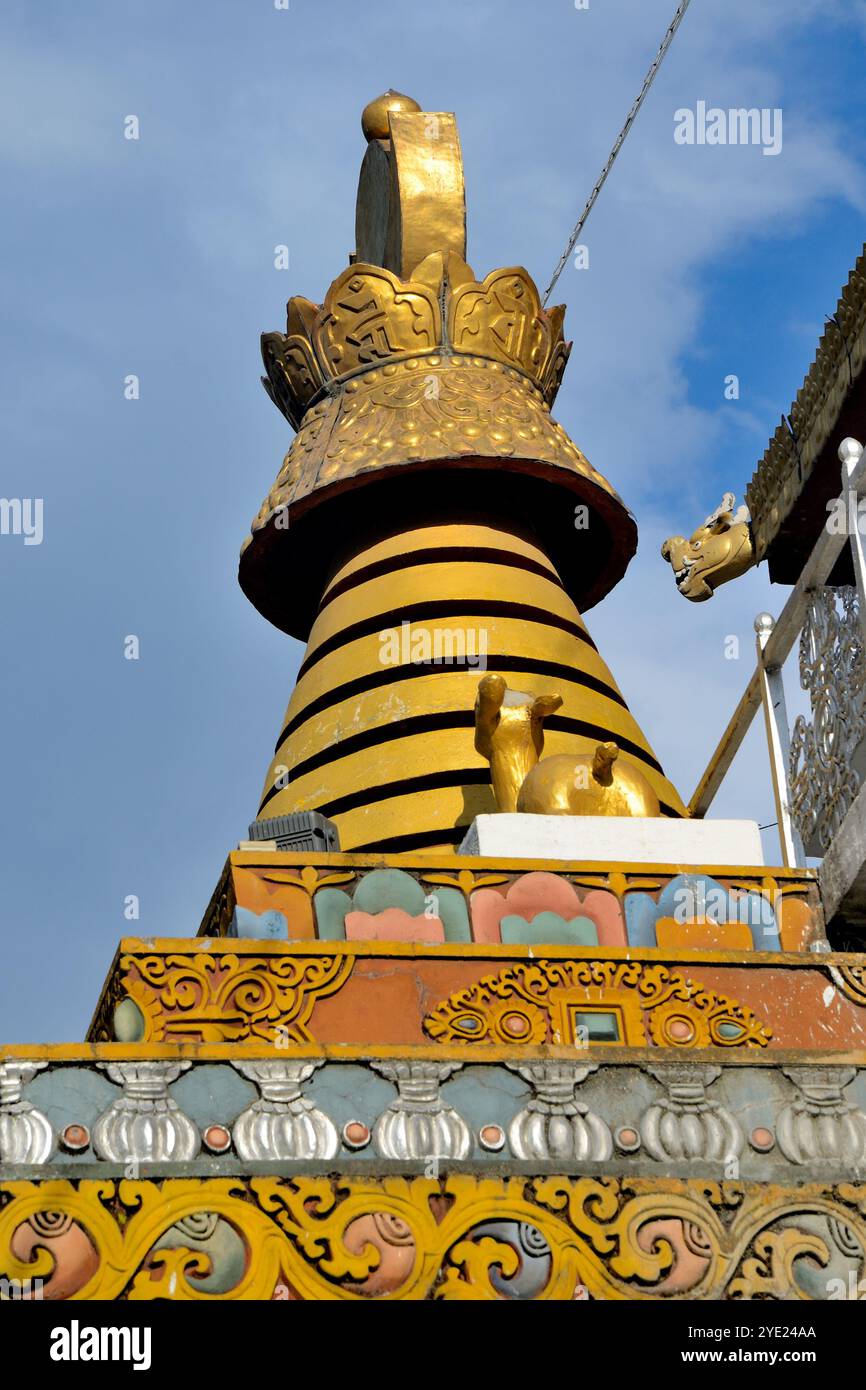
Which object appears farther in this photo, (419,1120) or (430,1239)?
(419,1120)

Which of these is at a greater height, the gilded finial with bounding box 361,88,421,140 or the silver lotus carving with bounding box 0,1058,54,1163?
the gilded finial with bounding box 361,88,421,140

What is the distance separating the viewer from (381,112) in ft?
47.5

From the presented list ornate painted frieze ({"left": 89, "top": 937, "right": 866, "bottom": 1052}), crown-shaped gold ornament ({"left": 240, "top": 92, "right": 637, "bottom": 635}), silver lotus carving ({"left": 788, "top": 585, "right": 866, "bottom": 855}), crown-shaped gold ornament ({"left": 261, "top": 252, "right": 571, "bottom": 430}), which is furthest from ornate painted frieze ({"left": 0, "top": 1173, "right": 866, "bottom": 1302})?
crown-shaped gold ornament ({"left": 261, "top": 252, "right": 571, "bottom": 430})

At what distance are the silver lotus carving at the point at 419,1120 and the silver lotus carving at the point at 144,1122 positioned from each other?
601mm

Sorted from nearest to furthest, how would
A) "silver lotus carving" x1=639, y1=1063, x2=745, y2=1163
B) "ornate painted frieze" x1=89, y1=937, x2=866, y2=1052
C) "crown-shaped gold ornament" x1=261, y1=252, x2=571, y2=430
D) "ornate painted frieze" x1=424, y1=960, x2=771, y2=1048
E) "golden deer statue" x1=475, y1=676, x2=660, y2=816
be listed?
"silver lotus carving" x1=639, y1=1063, x2=745, y2=1163 → "ornate painted frieze" x1=89, y1=937, x2=866, y2=1052 → "ornate painted frieze" x1=424, y1=960, x2=771, y2=1048 → "golden deer statue" x1=475, y1=676, x2=660, y2=816 → "crown-shaped gold ornament" x1=261, y1=252, x2=571, y2=430

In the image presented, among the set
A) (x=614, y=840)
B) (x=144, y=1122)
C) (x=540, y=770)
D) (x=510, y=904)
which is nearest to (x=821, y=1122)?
(x=510, y=904)

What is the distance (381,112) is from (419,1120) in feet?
28.6

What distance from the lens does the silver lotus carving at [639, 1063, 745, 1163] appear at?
288 inches

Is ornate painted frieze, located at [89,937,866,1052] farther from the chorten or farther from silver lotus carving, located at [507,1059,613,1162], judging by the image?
silver lotus carving, located at [507,1059,613,1162]

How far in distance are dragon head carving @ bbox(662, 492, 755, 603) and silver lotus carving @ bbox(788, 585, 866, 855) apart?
1472mm

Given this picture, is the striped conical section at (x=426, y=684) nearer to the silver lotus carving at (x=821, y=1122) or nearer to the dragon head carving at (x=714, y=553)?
the dragon head carving at (x=714, y=553)

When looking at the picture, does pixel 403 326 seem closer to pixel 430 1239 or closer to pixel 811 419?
pixel 811 419

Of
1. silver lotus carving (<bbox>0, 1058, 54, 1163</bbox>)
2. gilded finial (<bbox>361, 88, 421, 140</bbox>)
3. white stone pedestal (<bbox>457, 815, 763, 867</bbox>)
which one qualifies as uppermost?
gilded finial (<bbox>361, 88, 421, 140</bbox>)

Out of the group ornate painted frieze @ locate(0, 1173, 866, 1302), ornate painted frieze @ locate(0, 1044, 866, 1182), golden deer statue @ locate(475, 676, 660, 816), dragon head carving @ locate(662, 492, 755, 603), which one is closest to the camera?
ornate painted frieze @ locate(0, 1173, 866, 1302)
